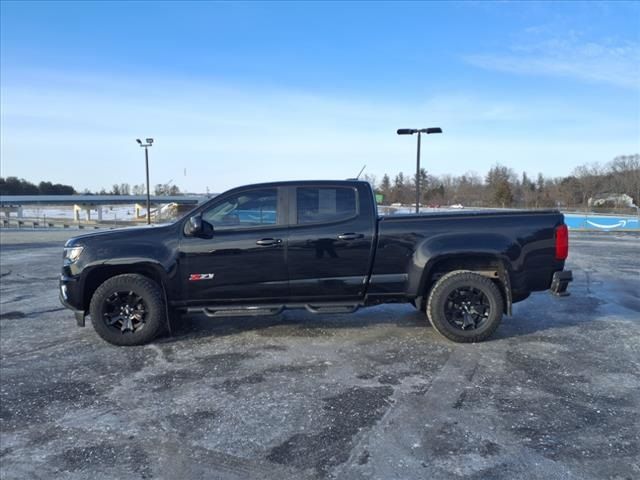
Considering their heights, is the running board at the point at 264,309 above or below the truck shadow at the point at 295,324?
above

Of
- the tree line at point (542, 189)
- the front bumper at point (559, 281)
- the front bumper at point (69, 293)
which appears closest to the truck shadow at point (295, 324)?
the front bumper at point (69, 293)

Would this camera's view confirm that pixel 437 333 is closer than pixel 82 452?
No

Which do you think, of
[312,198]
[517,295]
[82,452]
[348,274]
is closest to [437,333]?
[517,295]

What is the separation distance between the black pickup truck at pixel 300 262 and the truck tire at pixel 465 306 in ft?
0.04

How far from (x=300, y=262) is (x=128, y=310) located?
2110 millimetres

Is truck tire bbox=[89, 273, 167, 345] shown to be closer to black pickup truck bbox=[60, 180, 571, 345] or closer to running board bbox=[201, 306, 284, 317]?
black pickup truck bbox=[60, 180, 571, 345]

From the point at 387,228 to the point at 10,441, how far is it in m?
3.97

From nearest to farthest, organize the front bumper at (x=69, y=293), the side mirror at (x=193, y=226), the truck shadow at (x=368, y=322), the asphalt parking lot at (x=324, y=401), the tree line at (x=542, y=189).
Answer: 1. the asphalt parking lot at (x=324, y=401)
2. the side mirror at (x=193, y=226)
3. the front bumper at (x=69, y=293)
4. the truck shadow at (x=368, y=322)
5. the tree line at (x=542, y=189)

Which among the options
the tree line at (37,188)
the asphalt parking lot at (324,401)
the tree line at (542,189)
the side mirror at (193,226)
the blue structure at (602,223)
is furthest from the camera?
the tree line at (37,188)

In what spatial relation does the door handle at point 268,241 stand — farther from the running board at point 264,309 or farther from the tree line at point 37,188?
the tree line at point 37,188

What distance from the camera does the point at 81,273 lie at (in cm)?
509

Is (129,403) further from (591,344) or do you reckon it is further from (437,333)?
(591,344)

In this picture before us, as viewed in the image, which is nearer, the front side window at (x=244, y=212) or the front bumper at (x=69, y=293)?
the front bumper at (x=69, y=293)

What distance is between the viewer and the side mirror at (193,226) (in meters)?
4.99
